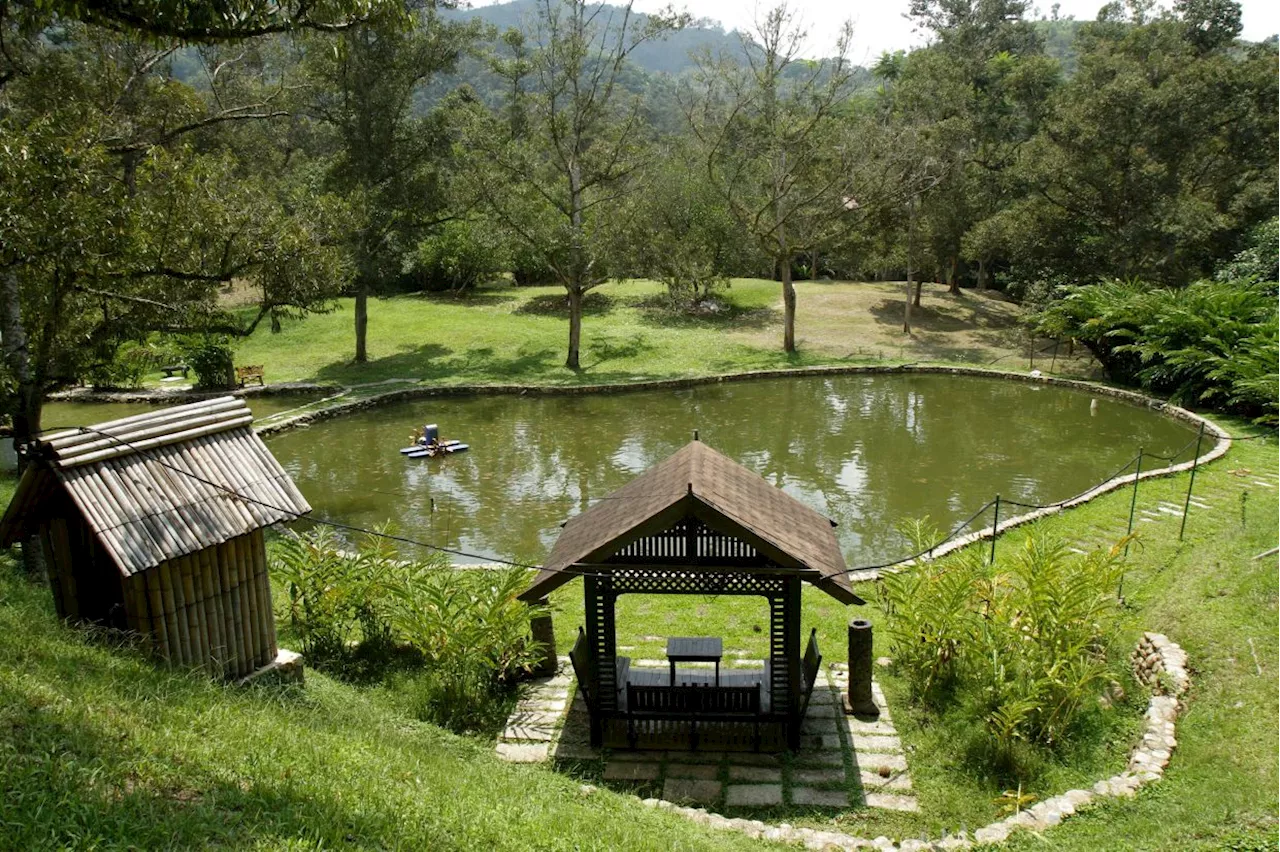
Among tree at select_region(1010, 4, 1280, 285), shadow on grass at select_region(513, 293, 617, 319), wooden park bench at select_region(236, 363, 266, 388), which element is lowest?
wooden park bench at select_region(236, 363, 266, 388)

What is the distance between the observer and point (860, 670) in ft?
29.6

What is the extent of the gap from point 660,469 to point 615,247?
21526 mm

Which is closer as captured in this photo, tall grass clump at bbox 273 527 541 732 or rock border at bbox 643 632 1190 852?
rock border at bbox 643 632 1190 852

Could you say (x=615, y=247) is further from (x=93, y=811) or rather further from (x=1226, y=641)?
(x=93, y=811)

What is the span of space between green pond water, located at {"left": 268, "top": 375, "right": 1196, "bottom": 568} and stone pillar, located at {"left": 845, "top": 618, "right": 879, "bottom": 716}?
4.78 meters

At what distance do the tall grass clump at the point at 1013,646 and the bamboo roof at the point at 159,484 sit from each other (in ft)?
21.2

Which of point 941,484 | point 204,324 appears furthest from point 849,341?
point 204,324

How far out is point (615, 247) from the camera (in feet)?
100

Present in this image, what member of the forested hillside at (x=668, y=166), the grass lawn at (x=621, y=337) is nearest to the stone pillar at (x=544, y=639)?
the forested hillside at (x=668, y=166)

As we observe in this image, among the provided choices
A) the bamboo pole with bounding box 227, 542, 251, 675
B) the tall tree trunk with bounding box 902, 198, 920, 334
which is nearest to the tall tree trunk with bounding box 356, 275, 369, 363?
the tall tree trunk with bounding box 902, 198, 920, 334

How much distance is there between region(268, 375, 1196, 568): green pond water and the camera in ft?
52.6

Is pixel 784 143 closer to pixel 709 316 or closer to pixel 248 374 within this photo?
pixel 709 316

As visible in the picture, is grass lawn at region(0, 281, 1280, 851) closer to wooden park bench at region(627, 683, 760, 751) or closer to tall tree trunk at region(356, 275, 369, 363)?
wooden park bench at region(627, 683, 760, 751)

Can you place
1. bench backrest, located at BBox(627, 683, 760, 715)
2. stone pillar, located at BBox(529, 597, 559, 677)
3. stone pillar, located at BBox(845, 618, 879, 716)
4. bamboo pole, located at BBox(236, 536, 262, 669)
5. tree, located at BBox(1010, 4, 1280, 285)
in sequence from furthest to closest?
1. tree, located at BBox(1010, 4, 1280, 285)
2. stone pillar, located at BBox(529, 597, 559, 677)
3. stone pillar, located at BBox(845, 618, 879, 716)
4. bench backrest, located at BBox(627, 683, 760, 715)
5. bamboo pole, located at BBox(236, 536, 262, 669)
